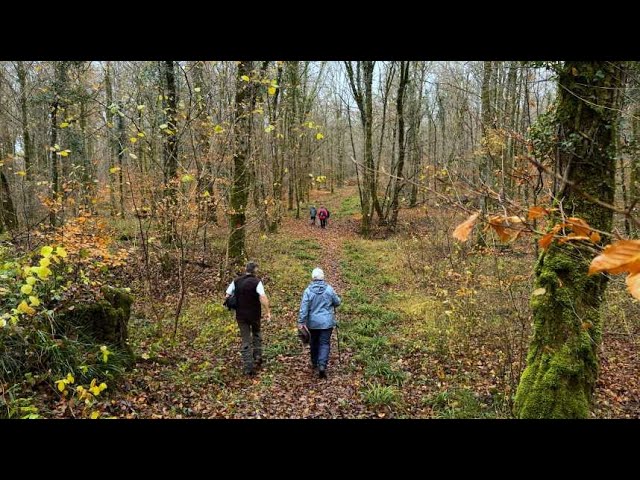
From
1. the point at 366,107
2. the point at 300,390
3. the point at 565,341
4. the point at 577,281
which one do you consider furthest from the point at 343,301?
the point at 366,107

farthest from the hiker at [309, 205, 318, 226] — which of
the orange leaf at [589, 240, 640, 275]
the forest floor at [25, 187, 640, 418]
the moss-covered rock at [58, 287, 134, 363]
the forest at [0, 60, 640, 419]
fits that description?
the orange leaf at [589, 240, 640, 275]

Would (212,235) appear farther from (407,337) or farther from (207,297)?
(407,337)

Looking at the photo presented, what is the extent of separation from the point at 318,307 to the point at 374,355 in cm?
203

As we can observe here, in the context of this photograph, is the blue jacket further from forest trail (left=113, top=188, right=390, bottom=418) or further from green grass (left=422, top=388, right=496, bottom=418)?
green grass (left=422, top=388, right=496, bottom=418)

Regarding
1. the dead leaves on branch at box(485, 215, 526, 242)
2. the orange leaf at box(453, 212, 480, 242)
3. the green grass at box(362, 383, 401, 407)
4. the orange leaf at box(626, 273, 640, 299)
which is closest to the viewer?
the orange leaf at box(626, 273, 640, 299)

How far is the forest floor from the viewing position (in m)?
6.39

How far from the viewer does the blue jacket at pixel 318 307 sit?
294 inches

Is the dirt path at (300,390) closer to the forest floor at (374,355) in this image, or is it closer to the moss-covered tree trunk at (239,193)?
the forest floor at (374,355)

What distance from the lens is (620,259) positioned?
947 millimetres

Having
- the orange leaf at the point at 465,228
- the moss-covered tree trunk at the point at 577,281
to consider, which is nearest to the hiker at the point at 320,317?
the moss-covered tree trunk at the point at 577,281

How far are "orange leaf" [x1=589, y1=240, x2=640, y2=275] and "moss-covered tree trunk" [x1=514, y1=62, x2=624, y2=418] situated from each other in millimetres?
4202
